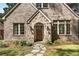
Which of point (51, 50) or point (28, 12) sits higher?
point (28, 12)

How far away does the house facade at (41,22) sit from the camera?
5.91 m

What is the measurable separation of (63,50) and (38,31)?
1.82 ft

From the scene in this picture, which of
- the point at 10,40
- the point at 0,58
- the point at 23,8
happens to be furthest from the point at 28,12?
the point at 0,58

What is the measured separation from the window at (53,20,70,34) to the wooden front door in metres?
0.24

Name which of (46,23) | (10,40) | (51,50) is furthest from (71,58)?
(10,40)

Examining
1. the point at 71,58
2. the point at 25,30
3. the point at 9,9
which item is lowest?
the point at 71,58

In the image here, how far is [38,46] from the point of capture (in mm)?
5922

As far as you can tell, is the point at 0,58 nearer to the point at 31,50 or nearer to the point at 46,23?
the point at 31,50

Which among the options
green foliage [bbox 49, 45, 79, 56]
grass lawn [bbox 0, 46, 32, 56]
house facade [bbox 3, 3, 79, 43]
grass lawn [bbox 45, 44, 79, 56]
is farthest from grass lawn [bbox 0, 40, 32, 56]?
green foliage [bbox 49, 45, 79, 56]

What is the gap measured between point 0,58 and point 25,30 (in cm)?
66

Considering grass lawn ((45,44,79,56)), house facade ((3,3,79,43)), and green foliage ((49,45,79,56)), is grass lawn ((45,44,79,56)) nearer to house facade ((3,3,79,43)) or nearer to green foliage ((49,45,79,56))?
green foliage ((49,45,79,56))

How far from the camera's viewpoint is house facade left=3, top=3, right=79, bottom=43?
591cm

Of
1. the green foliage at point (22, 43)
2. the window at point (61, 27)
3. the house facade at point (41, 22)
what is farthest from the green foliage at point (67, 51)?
the green foliage at point (22, 43)

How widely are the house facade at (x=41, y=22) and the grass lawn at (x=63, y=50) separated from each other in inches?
5.6
